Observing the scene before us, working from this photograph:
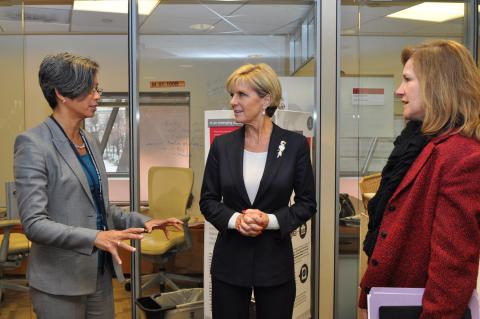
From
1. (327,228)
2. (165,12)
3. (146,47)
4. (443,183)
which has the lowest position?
(327,228)

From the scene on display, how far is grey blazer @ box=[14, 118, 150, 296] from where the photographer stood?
1604 millimetres

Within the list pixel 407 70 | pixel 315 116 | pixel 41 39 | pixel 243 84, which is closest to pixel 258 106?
pixel 243 84

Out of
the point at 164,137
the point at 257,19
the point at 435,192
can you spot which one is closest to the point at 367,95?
the point at 257,19

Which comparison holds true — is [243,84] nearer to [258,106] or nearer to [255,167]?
[258,106]

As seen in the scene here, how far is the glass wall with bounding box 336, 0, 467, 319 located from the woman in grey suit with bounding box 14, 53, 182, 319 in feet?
6.90

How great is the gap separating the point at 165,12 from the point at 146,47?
1.00 ft

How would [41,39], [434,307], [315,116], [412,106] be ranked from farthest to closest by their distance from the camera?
[41,39], [315,116], [412,106], [434,307]

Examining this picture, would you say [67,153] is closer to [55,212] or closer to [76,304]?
[55,212]

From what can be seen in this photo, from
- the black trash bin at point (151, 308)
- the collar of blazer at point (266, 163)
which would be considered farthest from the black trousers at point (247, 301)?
the black trash bin at point (151, 308)

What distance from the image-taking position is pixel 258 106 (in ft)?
7.13

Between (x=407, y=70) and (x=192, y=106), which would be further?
(x=192, y=106)

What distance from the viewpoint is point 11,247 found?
3.81 metres

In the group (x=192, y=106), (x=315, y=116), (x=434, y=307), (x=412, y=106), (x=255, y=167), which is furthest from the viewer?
(x=192, y=106)

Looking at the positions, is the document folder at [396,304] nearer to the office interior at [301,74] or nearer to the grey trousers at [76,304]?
the grey trousers at [76,304]
